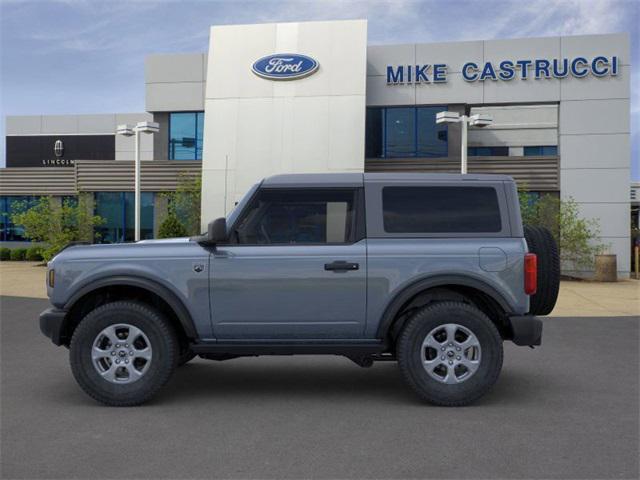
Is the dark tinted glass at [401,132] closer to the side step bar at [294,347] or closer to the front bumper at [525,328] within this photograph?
the front bumper at [525,328]

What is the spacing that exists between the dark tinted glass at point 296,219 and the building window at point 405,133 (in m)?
20.3

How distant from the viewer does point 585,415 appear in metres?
5.34

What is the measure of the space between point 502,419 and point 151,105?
24.9 m

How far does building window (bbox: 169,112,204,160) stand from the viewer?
27.6 m

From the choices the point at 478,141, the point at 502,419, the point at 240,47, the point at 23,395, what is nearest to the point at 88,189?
the point at 240,47

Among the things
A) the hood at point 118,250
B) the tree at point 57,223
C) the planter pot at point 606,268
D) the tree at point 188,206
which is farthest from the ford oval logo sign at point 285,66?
the hood at point 118,250

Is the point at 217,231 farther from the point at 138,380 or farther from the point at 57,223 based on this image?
the point at 57,223

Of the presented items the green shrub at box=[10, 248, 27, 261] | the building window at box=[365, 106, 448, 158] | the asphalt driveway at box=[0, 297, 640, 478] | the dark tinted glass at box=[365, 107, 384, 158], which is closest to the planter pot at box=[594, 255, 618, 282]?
the building window at box=[365, 106, 448, 158]

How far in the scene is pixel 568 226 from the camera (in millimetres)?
22688

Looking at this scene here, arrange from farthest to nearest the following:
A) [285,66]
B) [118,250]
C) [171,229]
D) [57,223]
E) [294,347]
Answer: [57,223] < [285,66] < [171,229] < [118,250] < [294,347]

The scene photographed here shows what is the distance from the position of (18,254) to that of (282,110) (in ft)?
48.9

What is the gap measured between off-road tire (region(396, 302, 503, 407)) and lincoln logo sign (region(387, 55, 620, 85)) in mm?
20499

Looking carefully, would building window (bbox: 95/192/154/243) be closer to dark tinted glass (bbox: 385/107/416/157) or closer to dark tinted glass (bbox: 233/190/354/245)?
dark tinted glass (bbox: 385/107/416/157)

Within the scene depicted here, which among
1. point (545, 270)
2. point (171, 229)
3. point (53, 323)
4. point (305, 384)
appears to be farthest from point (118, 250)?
point (171, 229)
